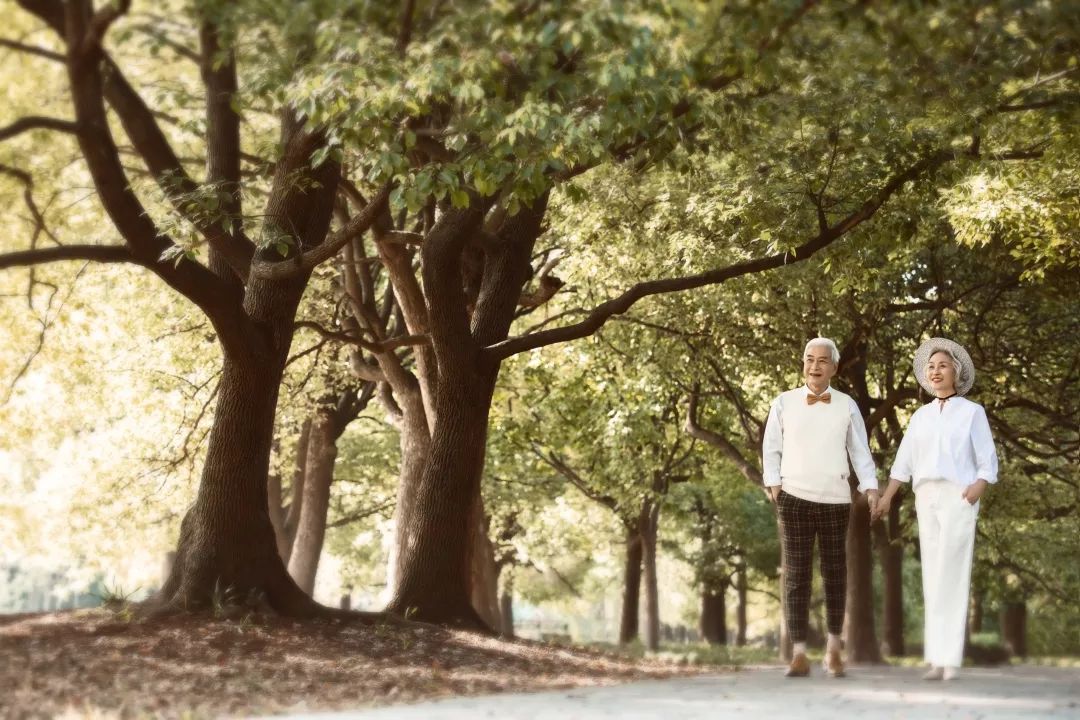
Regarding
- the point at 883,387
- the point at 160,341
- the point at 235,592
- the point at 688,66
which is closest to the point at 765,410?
the point at 883,387

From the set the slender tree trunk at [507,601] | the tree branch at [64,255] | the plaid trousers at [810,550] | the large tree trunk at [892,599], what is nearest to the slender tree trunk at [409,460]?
the tree branch at [64,255]

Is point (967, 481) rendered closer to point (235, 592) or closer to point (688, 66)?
point (688, 66)

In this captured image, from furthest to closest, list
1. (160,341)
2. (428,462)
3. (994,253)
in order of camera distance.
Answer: (160,341), (994,253), (428,462)

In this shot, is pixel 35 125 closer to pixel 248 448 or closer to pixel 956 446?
pixel 248 448

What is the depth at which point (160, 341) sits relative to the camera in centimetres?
2034

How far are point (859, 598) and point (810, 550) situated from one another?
41.0ft

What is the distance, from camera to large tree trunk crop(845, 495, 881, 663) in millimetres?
20453

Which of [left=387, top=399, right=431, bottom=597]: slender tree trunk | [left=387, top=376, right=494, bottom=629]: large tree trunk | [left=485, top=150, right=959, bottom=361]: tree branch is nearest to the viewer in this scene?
[left=485, top=150, right=959, bottom=361]: tree branch

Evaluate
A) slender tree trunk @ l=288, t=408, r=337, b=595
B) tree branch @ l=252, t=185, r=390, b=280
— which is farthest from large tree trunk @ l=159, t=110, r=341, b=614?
slender tree trunk @ l=288, t=408, r=337, b=595

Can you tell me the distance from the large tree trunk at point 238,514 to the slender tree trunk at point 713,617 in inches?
1104

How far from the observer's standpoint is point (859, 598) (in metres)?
20.8

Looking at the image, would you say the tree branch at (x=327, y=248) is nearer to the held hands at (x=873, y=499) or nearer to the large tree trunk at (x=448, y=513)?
the large tree trunk at (x=448, y=513)

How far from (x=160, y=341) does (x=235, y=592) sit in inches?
395

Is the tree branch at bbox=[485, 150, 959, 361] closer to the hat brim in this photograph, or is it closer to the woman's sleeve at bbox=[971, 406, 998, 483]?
the hat brim
